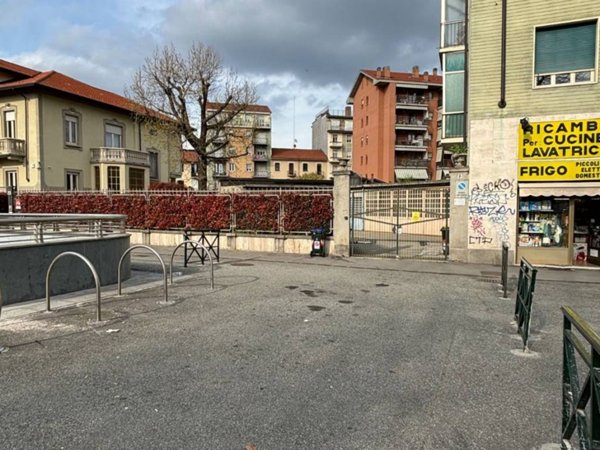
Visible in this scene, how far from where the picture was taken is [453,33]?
15.4 metres

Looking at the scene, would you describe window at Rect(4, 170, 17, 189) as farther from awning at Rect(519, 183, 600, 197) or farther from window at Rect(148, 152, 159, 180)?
awning at Rect(519, 183, 600, 197)

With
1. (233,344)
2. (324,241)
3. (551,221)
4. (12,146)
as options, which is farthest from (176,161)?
(233,344)

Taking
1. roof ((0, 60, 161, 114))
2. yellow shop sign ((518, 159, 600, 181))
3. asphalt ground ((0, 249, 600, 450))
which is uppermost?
roof ((0, 60, 161, 114))

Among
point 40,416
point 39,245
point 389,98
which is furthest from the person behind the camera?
point 389,98

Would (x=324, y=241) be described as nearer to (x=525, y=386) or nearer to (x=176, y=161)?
(x=525, y=386)

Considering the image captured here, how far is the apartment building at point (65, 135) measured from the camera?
90.6ft

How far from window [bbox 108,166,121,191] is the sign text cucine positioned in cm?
2768

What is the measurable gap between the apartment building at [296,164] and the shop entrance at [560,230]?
210 feet

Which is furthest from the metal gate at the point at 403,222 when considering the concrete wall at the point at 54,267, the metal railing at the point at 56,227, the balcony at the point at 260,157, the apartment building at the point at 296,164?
the apartment building at the point at 296,164

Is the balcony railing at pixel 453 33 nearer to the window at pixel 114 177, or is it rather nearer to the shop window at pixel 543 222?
the shop window at pixel 543 222

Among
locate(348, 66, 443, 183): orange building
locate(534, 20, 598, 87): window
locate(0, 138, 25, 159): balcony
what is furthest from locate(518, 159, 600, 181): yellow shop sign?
locate(348, 66, 443, 183): orange building

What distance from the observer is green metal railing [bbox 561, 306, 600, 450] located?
2.25 meters

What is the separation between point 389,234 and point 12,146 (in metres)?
24.1

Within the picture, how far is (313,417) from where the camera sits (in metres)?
3.54
